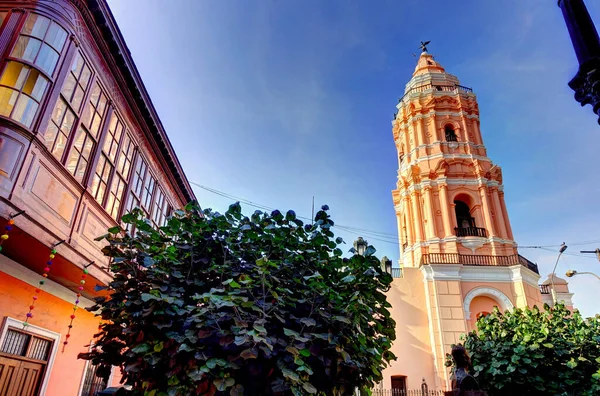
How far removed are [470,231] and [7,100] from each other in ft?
64.9

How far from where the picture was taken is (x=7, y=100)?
16.7 ft

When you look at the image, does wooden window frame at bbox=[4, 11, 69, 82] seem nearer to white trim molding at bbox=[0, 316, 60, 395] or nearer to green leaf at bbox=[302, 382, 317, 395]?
white trim molding at bbox=[0, 316, 60, 395]

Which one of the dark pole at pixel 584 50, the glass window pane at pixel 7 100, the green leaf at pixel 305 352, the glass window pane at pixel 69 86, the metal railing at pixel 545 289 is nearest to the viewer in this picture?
the dark pole at pixel 584 50

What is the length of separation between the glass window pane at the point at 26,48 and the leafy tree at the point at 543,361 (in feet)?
40.0

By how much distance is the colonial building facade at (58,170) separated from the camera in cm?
517

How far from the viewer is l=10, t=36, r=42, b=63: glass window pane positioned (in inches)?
→ 213

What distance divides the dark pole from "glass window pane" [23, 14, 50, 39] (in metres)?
6.45

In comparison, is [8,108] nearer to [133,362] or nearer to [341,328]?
[133,362]

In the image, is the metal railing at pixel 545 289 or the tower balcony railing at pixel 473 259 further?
the metal railing at pixel 545 289

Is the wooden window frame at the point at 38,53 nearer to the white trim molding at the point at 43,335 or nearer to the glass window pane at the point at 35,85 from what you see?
the glass window pane at the point at 35,85

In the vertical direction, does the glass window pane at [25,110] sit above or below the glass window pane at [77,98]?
below

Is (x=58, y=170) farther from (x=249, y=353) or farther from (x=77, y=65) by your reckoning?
(x=249, y=353)

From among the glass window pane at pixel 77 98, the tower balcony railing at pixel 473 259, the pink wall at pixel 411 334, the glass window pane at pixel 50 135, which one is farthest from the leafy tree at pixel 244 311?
the tower balcony railing at pixel 473 259

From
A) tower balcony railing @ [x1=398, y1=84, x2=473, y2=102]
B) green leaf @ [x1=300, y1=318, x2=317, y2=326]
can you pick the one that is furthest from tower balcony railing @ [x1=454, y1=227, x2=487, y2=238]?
green leaf @ [x1=300, y1=318, x2=317, y2=326]
